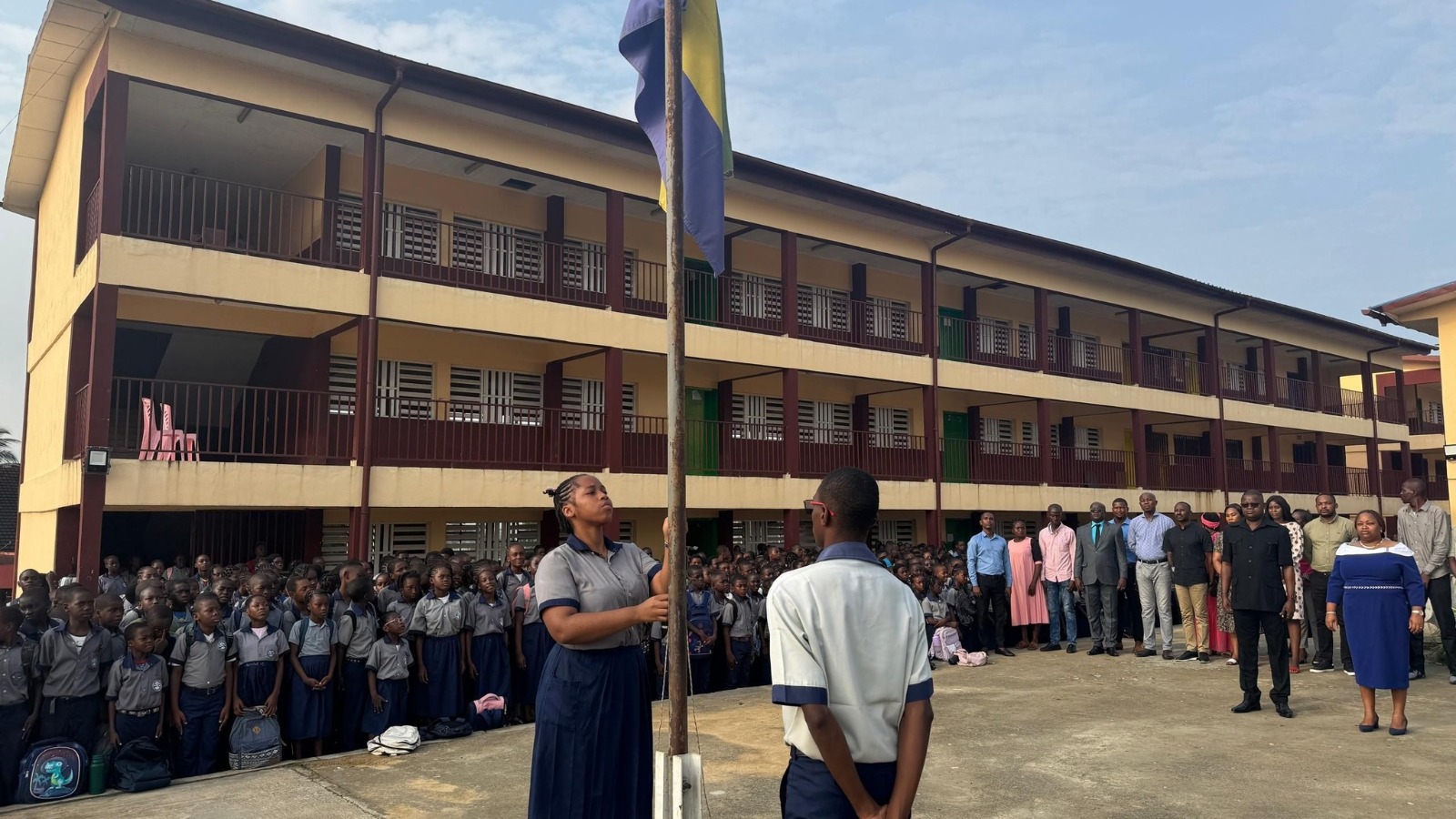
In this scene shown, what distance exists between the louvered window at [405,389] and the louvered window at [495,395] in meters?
0.39

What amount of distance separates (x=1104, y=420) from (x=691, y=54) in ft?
83.2

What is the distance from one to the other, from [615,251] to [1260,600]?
35.5 ft

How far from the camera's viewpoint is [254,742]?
7.06m

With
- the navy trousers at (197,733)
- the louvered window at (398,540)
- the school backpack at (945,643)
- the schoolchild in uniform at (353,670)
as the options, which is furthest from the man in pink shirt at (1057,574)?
the louvered window at (398,540)

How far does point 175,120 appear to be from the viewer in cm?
1392

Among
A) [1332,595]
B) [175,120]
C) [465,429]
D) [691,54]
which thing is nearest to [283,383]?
[465,429]

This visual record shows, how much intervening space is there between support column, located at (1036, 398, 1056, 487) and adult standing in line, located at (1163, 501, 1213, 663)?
11.9 m

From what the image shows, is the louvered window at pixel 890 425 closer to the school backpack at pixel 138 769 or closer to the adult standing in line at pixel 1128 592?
the adult standing in line at pixel 1128 592

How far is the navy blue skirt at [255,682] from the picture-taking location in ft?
23.6

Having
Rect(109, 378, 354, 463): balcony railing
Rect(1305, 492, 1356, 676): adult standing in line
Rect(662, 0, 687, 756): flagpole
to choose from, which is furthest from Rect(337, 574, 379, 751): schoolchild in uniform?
Rect(1305, 492, 1356, 676): adult standing in line

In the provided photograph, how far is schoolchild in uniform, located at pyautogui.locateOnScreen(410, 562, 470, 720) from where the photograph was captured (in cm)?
802

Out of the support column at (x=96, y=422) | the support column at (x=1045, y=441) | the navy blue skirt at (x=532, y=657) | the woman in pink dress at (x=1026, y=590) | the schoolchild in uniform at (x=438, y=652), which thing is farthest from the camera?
the support column at (x=1045, y=441)

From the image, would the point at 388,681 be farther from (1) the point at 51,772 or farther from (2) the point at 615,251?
(2) the point at 615,251

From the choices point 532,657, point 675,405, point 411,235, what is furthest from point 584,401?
point 675,405
